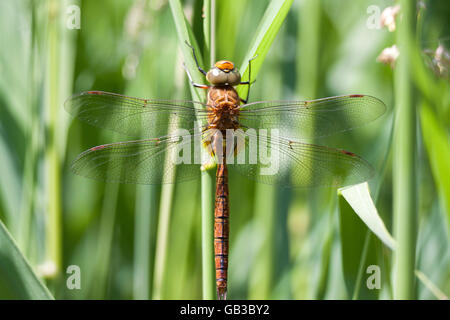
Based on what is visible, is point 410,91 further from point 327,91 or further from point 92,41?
point 92,41

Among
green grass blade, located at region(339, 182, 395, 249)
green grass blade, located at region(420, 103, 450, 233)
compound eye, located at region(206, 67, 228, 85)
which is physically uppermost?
compound eye, located at region(206, 67, 228, 85)

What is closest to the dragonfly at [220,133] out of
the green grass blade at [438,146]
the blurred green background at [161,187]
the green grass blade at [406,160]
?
the blurred green background at [161,187]

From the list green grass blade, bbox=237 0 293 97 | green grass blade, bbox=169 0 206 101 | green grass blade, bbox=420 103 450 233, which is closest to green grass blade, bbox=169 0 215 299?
green grass blade, bbox=169 0 206 101

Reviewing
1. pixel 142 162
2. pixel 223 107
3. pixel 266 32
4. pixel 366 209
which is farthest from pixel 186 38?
pixel 366 209

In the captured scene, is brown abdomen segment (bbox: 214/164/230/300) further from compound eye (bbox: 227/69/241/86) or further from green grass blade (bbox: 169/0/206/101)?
green grass blade (bbox: 169/0/206/101)

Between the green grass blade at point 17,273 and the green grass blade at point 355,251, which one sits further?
the green grass blade at point 355,251

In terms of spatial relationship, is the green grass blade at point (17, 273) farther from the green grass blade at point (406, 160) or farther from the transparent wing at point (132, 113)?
the green grass blade at point (406, 160)

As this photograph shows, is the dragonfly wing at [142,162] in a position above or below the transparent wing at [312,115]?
below

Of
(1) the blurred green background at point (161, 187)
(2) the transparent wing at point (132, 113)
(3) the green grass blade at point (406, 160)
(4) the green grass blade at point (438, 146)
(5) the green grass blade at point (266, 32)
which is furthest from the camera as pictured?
(1) the blurred green background at point (161, 187)
